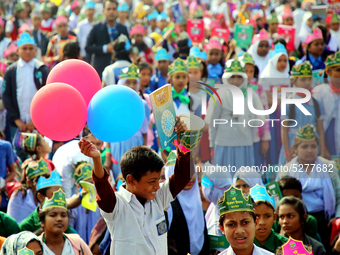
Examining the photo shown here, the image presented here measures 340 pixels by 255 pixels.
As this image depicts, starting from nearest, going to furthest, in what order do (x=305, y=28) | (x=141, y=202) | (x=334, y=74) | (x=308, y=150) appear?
(x=141, y=202), (x=308, y=150), (x=334, y=74), (x=305, y=28)

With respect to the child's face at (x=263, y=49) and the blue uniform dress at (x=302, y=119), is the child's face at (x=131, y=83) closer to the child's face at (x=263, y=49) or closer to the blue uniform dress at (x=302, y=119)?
the blue uniform dress at (x=302, y=119)

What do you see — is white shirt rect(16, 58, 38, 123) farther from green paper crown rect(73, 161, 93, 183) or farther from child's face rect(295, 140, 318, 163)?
child's face rect(295, 140, 318, 163)

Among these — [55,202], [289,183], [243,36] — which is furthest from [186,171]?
[243,36]

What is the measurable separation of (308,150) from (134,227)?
2.78 metres

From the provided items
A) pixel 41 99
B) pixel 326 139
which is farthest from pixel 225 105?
pixel 41 99

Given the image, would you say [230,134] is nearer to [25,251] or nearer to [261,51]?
[25,251]

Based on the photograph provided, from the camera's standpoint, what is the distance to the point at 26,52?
291 inches

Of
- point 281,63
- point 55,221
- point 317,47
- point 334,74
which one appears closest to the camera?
point 55,221

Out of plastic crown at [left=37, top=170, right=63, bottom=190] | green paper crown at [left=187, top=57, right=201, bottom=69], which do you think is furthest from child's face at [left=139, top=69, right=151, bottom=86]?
plastic crown at [left=37, top=170, right=63, bottom=190]

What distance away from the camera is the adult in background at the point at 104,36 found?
366 inches

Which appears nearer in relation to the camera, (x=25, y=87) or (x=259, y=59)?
(x=25, y=87)

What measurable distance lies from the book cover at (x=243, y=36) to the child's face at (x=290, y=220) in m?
6.23

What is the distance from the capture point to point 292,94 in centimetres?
534

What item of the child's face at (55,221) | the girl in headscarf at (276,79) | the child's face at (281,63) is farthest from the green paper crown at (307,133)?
the child's face at (281,63)
